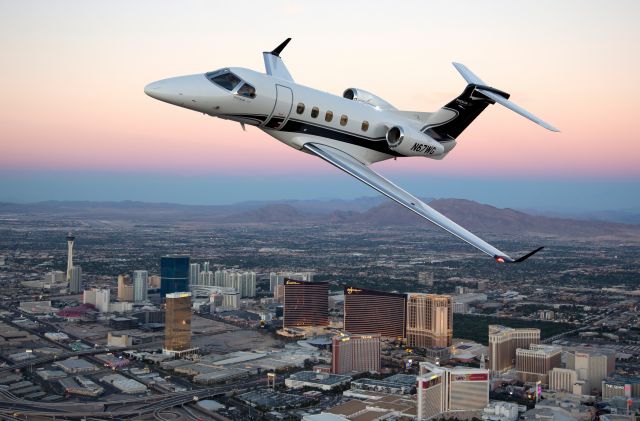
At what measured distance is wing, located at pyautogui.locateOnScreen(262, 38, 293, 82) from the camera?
52.0ft

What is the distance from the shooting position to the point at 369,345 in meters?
55.8

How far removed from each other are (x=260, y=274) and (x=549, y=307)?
154 ft

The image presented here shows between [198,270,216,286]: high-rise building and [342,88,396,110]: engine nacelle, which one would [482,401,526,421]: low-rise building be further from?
[198,270,216,286]: high-rise building

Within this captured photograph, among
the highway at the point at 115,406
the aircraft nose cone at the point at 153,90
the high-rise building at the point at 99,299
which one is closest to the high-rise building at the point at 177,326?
the highway at the point at 115,406

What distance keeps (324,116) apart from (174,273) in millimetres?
80365

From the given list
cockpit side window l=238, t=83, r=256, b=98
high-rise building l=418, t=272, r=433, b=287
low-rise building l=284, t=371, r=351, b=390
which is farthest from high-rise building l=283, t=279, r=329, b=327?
cockpit side window l=238, t=83, r=256, b=98

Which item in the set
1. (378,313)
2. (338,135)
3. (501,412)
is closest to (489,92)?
(338,135)

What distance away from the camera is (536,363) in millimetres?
52906

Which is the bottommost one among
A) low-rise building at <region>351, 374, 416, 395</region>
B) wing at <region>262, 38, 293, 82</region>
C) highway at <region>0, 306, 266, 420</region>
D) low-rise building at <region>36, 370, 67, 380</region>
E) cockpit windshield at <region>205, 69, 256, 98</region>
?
highway at <region>0, 306, 266, 420</region>

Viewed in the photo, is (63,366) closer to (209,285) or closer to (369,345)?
(369,345)

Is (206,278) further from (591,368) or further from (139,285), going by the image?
(591,368)

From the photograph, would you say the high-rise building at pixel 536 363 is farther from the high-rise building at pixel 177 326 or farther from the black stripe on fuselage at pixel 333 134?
the black stripe on fuselage at pixel 333 134

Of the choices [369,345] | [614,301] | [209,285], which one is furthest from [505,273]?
[369,345]

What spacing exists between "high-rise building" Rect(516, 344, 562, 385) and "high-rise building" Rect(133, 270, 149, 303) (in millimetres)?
51230
